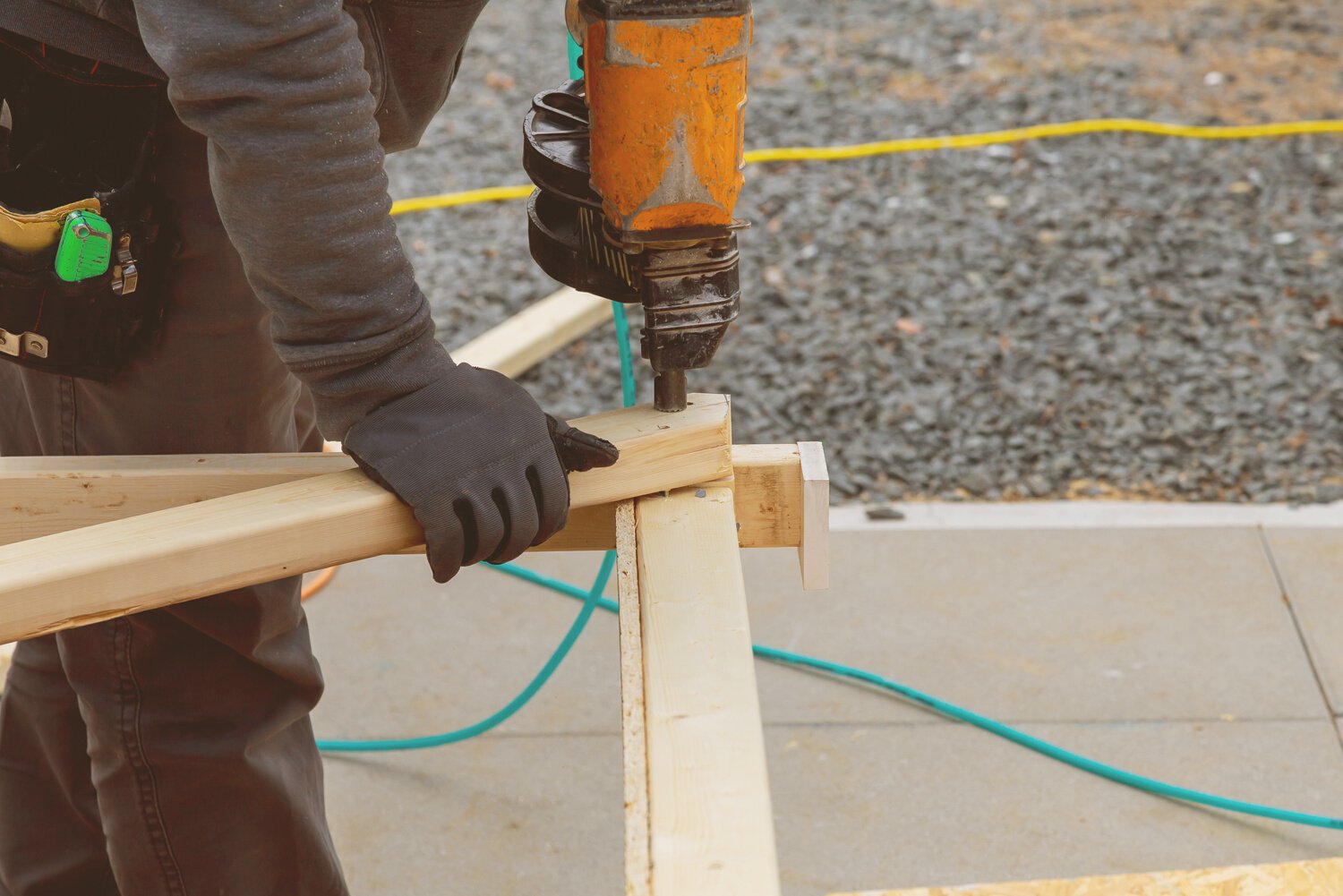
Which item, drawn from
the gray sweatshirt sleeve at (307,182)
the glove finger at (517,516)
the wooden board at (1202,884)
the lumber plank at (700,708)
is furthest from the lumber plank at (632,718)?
the wooden board at (1202,884)

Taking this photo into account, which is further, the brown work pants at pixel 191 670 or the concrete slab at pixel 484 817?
the concrete slab at pixel 484 817

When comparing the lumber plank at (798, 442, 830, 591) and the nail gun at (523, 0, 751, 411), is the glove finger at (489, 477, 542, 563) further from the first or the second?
the lumber plank at (798, 442, 830, 591)

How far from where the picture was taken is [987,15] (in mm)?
5809

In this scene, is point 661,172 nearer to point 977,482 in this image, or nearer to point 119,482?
point 119,482

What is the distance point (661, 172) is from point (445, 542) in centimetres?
45

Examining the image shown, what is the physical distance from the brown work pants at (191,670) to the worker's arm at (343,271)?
0.95 feet

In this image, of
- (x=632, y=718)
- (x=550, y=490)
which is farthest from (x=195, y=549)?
(x=632, y=718)

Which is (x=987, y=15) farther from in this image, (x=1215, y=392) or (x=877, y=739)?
(x=877, y=739)

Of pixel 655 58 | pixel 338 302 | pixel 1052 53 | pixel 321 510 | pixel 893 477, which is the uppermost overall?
pixel 655 58

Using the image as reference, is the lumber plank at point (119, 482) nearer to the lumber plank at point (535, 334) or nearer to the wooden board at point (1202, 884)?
the wooden board at point (1202, 884)

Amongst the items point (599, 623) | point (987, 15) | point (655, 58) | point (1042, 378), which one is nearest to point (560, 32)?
point (987, 15)

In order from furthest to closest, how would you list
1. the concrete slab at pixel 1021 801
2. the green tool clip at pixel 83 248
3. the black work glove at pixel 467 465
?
1. the concrete slab at pixel 1021 801
2. the green tool clip at pixel 83 248
3. the black work glove at pixel 467 465

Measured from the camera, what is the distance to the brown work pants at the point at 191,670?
1.60 metres

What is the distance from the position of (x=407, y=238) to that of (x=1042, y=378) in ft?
7.20
